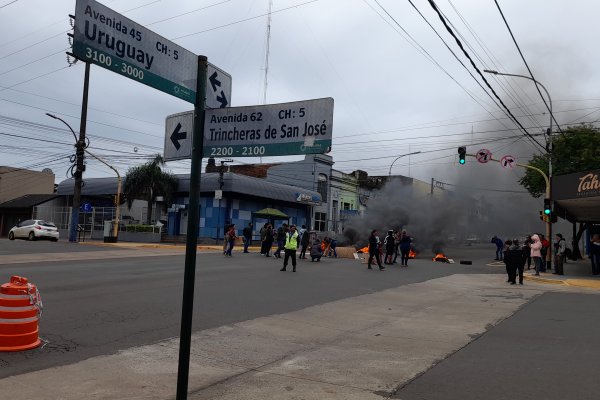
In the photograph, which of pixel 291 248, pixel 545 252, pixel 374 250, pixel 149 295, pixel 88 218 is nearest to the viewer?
pixel 149 295

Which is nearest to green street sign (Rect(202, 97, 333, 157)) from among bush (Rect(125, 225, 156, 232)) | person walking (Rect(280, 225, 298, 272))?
person walking (Rect(280, 225, 298, 272))

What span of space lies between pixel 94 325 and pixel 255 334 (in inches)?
94.6

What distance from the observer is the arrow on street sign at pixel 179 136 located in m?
4.14

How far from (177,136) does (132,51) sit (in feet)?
2.76

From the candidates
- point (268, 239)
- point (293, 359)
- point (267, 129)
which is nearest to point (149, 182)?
point (268, 239)

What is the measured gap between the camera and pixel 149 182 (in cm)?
3553

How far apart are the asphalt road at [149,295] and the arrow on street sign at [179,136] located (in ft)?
9.85

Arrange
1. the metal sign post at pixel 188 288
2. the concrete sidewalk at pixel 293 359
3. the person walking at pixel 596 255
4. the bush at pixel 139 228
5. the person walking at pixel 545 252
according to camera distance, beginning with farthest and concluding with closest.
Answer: the bush at pixel 139 228
the person walking at pixel 545 252
the person walking at pixel 596 255
the concrete sidewalk at pixel 293 359
the metal sign post at pixel 188 288

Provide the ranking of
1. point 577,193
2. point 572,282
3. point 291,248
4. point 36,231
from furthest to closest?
point 36,231, point 577,193, point 572,282, point 291,248

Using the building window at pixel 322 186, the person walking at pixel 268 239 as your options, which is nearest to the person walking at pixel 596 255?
the person walking at pixel 268 239

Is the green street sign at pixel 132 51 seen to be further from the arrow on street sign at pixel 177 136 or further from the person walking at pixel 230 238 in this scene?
the person walking at pixel 230 238

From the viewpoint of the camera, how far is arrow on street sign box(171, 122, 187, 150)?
165 inches

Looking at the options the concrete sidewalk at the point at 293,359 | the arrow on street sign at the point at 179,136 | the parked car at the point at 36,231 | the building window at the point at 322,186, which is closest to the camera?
the arrow on street sign at the point at 179,136

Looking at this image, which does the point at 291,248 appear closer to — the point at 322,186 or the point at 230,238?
the point at 230,238
